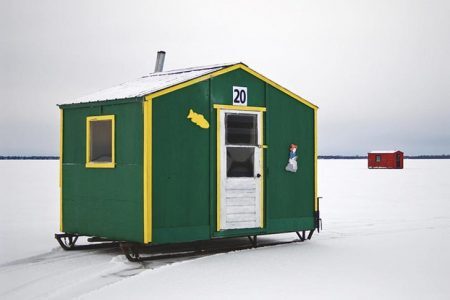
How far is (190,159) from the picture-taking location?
A: 11227 mm

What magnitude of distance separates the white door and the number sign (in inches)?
7.3

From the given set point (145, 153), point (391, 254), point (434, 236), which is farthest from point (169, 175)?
point (434, 236)

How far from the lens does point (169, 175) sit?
10883 mm

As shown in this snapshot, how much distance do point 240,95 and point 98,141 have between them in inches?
108

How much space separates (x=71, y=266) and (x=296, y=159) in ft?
16.1

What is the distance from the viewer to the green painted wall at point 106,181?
10.7 meters

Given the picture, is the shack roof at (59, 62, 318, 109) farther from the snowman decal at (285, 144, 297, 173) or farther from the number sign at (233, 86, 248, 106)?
the snowman decal at (285, 144, 297, 173)

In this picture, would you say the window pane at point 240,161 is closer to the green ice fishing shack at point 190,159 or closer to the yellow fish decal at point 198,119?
the green ice fishing shack at point 190,159

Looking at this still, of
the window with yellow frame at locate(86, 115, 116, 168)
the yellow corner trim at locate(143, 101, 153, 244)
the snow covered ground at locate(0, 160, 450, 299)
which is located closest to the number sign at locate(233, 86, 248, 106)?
the yellow corner trim at locate(143, 101, 153, 244)

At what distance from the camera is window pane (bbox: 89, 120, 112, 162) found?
12.0 m

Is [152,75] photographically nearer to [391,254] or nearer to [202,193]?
[202,193]

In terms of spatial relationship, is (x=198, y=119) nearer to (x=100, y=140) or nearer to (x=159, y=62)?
(x=100, y=140)

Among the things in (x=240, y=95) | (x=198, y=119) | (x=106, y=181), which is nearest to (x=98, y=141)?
(x=106, y=181)

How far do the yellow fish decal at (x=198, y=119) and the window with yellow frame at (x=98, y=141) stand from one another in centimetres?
150
